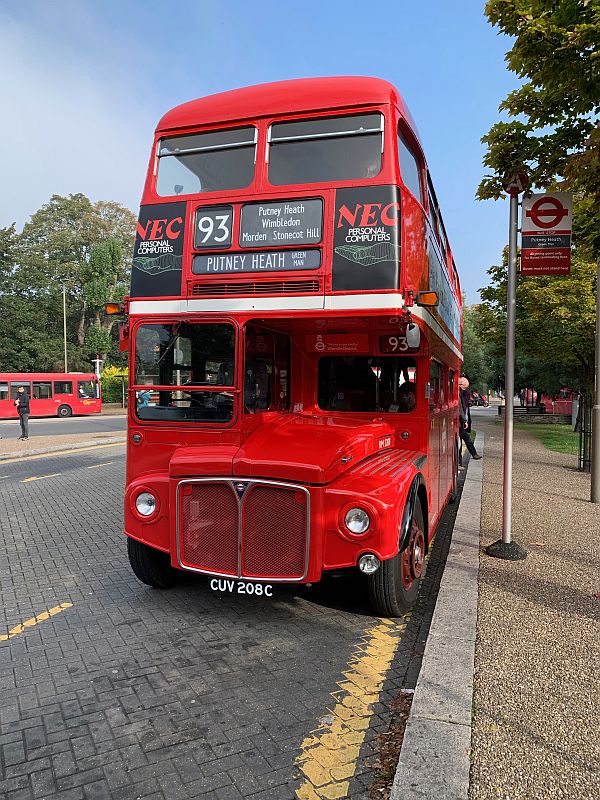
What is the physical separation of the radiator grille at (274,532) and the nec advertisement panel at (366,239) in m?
1.67

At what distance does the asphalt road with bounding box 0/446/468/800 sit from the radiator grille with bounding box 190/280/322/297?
8.47ft

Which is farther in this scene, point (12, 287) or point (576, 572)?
point (12, 287)

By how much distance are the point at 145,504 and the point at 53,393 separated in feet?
109

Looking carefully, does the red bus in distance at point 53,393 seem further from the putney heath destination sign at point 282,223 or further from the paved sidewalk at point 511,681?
the putney heath destination sign at point 282,223

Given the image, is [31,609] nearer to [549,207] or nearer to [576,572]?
[576,572]

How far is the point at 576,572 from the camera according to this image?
570cm

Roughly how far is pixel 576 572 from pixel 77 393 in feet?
114

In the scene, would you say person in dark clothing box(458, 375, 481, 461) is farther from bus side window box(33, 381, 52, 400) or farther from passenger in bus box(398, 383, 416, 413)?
bus side window box(33, 381, 52, 400)

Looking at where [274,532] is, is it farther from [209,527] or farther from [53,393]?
[53,393]

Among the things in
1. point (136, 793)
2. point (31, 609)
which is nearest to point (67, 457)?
point (31, 609)

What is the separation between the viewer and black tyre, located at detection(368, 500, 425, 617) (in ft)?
15.0

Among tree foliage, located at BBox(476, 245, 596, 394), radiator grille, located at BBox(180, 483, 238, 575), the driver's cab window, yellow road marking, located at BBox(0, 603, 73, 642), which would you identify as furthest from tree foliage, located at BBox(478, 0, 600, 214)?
tree foliage, located at BBox(476, 245, 596, 394)

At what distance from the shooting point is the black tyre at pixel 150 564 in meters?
5.18

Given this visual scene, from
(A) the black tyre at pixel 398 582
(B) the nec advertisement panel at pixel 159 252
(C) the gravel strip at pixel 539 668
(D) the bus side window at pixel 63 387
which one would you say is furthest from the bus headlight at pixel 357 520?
(D) the bus side window at pixel 63 387
